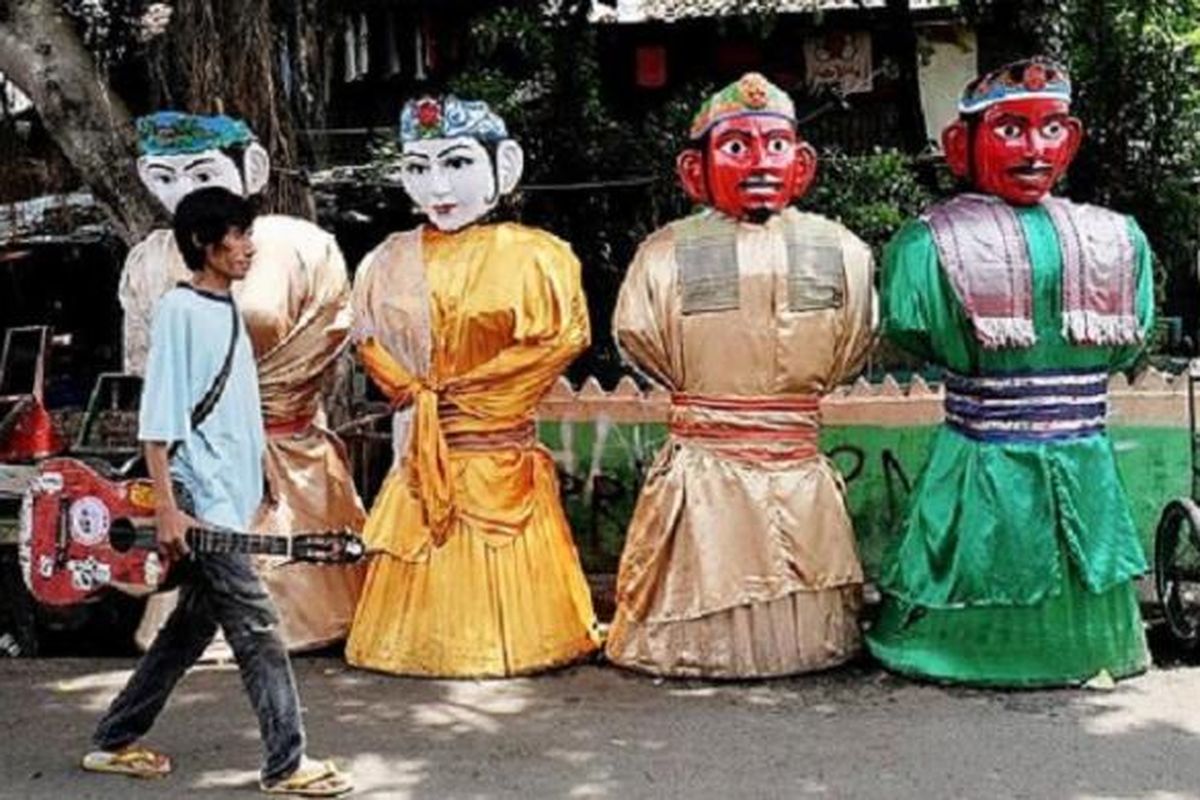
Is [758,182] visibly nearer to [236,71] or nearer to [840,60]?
[236,71]

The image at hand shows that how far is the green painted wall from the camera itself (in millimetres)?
7352

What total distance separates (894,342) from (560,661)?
1.74 m

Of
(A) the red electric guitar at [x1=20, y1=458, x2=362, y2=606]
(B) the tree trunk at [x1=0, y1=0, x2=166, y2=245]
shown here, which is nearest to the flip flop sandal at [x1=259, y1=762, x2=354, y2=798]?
(A) the red electric guitar at [x1=20, y1=458, x2=362, y2=606]

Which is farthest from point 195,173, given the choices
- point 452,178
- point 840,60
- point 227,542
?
point 840,60

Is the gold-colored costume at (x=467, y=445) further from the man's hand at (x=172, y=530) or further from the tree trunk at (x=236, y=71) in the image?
the man's hand at (x=172, y=530)

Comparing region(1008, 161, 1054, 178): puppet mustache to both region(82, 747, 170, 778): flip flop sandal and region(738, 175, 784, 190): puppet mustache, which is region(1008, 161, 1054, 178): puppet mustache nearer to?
region(738, 175, 784, 190): puppet mustache

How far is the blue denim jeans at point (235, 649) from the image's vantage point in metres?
4.77

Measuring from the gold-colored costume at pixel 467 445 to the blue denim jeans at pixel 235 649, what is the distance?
58.3 inches

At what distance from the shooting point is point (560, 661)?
21.1 ft

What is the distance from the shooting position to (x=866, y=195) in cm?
1120

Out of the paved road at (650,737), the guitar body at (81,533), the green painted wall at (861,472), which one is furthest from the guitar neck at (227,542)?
the green painted wall at (861,472)

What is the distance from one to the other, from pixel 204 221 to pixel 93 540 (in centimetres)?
101

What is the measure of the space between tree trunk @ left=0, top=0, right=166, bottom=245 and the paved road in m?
2.15

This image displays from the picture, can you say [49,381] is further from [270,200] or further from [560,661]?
[560,661]
